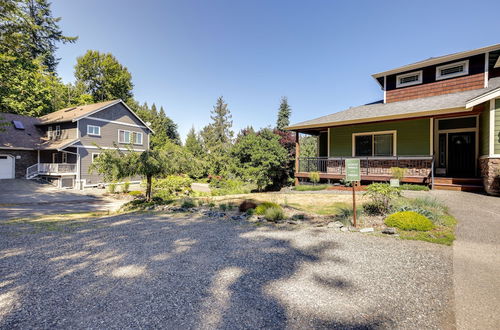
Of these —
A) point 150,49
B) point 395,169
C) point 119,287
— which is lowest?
point 119,287

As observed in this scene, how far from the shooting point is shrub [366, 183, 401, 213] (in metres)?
6.68

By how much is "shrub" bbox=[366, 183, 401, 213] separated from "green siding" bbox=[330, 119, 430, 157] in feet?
21.5

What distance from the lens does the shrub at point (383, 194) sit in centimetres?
668

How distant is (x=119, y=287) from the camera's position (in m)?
3.17

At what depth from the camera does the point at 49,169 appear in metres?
19.8

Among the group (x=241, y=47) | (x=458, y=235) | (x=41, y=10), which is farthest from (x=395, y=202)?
(x=41, y=10)

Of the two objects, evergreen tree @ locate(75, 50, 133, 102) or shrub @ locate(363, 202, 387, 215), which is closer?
shrub @ locate(363, 202, 387, 215)

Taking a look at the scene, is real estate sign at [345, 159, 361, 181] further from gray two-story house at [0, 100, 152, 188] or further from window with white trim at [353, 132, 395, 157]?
gray two-story house at [0, 100, 152, 188]

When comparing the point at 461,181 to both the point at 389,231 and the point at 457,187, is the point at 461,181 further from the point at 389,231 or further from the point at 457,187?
the point at 389,231

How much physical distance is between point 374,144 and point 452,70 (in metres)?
5.68

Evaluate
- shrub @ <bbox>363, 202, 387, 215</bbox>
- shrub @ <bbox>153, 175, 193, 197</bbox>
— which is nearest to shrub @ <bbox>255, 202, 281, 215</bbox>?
shrub @ <bbox>363, 202, 387, 215</bbox>

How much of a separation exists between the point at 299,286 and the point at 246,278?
771mm

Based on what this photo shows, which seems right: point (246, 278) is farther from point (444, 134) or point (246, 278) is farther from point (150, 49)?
point (150, 49)

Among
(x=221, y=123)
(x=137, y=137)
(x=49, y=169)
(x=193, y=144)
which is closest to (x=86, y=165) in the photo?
(x=49, y=169)
